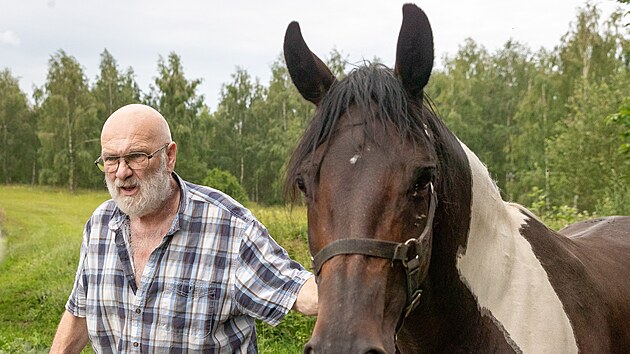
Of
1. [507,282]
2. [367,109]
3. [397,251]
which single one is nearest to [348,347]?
[397,251]

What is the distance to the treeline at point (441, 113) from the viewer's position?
88.4 ft

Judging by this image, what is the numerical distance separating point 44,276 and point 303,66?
11.0 meters

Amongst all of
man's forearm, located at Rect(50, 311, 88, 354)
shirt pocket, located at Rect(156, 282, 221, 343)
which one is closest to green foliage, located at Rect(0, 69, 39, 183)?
man's forearm, located at Rect(50, 311, 88, 354)

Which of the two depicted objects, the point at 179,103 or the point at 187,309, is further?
the point at 179,103

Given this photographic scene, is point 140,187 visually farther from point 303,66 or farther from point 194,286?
point 303,66

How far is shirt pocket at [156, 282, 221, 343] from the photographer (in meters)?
2.62

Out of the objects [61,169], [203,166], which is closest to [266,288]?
[203,166]

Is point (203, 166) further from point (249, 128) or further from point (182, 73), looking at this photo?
point (249, 128)

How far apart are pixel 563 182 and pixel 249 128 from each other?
23969mm

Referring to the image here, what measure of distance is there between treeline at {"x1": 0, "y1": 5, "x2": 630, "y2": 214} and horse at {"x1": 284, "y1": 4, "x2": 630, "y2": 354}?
24095mm

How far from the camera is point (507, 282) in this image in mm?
2344

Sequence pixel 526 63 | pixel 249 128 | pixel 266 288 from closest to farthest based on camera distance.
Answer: pixel 266 288
pixel 526 63
pixel 249 128

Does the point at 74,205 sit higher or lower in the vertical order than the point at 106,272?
lower

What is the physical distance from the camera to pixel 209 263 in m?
2.68
